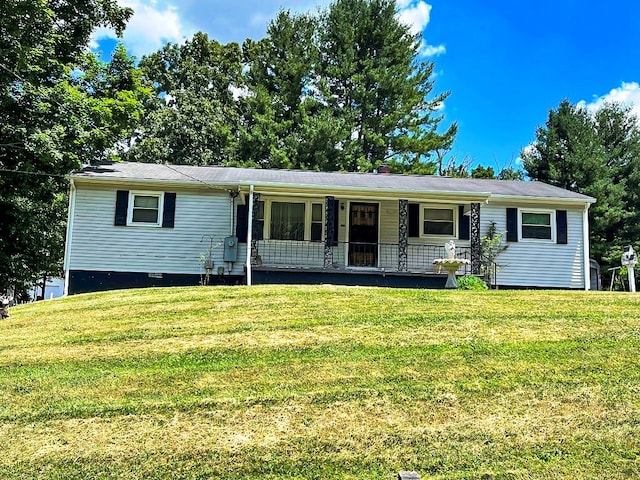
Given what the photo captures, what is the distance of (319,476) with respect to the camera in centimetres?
434

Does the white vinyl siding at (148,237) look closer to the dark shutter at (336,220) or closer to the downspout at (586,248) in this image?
the dark shutter at (336,220)

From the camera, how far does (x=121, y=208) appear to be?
1438 centimetres

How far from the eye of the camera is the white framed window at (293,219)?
49.7ft

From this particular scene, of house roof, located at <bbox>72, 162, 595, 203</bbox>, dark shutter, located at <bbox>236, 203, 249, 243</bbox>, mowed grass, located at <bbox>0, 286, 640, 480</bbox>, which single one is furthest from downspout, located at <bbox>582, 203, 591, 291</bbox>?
dark shutter, located at <bbox>236, 203, 249, 243</bbox>

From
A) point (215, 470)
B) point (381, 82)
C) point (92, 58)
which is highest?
point (381, 82)

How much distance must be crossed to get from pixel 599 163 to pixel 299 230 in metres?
20.4

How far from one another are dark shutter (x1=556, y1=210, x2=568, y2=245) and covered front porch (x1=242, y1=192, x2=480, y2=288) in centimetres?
257

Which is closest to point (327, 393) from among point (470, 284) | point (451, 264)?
point (451, 264)

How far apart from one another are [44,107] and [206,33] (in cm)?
1825

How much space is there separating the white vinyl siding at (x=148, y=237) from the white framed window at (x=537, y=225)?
26.2 ft

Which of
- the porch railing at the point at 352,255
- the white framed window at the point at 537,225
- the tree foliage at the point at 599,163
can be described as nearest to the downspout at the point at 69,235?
the porch railing at the point at 352,255

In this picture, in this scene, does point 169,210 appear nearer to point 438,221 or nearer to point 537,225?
point 438,221

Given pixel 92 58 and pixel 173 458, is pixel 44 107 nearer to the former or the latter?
pixel 92 58

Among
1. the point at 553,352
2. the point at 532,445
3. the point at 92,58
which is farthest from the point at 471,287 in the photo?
the point at 92,58
